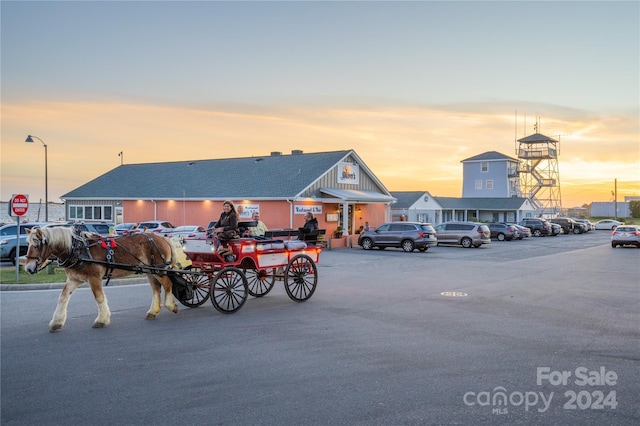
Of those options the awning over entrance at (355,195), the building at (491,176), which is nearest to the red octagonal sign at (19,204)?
the awning over entrance at (355,195)

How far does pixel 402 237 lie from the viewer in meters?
33.0

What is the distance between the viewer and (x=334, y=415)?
18.8ft

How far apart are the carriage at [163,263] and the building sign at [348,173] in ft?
80.1

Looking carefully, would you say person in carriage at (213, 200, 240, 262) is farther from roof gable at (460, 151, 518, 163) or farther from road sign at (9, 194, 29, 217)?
roof gable at (460, 151, 518, 163)

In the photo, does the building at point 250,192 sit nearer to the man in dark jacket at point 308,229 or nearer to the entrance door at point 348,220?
the entrance door at point 348,220

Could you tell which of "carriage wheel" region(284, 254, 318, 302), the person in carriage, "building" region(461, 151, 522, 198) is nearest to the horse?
the person in carriage

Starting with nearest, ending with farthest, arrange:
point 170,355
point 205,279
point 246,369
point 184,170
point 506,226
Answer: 1. point 246,369
2. point 170,355
3. point 205,279
4. point 184,170
5. point 506,226

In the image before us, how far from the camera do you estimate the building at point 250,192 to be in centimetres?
3528

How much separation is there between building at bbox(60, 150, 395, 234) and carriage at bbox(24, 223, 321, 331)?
20.8 meters

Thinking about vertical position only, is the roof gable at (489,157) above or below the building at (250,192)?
above

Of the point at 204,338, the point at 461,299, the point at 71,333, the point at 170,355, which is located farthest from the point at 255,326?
the point at 461,299

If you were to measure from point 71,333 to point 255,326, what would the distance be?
309 centimetres

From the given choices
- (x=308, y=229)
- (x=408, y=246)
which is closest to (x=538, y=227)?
(x=408, y=246)

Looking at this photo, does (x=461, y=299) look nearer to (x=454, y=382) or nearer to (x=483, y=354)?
(x=483, y=354)
